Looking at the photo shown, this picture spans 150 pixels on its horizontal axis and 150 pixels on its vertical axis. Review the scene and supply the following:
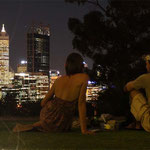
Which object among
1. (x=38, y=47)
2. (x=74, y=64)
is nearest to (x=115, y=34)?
(x=74, y=64)

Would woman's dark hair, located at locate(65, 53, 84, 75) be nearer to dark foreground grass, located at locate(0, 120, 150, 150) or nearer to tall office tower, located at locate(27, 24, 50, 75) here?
dark foreground grass, located at locate(0, 120, 150, 150)

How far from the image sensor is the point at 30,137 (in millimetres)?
5238

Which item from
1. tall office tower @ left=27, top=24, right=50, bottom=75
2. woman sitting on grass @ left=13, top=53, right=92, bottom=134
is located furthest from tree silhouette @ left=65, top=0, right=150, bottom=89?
tall office tower @ left=27, top=24, right=50, bottom=75

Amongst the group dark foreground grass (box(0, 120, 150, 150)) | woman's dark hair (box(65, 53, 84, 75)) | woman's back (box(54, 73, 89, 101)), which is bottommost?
dark foreground grass (box(0, 120, 150, 150))

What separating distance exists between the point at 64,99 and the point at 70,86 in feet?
0.80

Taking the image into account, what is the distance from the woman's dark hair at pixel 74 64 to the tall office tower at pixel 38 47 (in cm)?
2454

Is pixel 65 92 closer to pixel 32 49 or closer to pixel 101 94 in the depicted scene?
pixel 101 94

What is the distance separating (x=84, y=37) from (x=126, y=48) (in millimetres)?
1657

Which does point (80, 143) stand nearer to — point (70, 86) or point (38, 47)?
point (70, 86)

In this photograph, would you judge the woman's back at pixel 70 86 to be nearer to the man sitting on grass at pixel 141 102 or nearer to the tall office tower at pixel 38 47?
the man sitting on grass at pixel 141 102

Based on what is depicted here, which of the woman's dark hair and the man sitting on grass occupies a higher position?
the woman's dark hair

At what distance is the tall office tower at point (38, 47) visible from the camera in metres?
34.4

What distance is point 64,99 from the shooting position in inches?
238

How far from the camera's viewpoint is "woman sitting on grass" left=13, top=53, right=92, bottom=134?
5.96 metres
